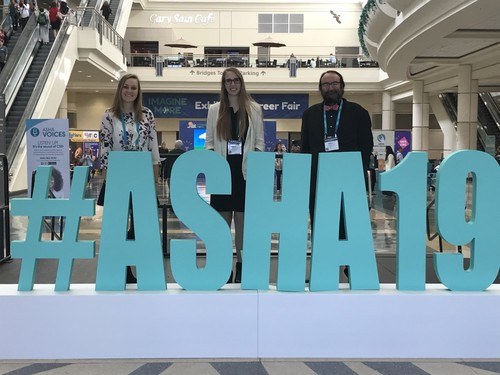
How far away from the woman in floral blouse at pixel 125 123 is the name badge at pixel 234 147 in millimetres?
578

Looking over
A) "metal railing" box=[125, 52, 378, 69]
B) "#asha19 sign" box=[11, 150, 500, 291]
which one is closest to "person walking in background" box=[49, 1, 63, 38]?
"metal railing" box=[125, 52, 378, 69]

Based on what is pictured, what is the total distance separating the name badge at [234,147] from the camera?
3836 millimetres

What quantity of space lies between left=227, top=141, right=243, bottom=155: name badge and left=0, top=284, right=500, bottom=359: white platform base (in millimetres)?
1145

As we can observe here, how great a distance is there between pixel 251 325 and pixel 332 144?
4.79ft

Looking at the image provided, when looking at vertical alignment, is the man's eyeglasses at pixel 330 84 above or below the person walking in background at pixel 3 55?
below

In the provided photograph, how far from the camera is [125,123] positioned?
3828mm

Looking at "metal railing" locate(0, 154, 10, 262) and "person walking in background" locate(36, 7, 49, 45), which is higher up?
"person walking in background" locate(36, 7, 49, 45)

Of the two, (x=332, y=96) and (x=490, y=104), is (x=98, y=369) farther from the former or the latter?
(x=490, y=104)

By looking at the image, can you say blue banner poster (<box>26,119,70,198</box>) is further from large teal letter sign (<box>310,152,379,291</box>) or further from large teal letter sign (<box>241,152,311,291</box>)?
large teal letter sign (<box>310,152,379,291</box>)

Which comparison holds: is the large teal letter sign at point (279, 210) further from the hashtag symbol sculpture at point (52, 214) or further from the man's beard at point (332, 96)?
the man's beard at point (332, 96)

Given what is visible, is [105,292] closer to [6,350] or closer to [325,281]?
[6,350]

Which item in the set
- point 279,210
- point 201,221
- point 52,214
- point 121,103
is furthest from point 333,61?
point 52,214

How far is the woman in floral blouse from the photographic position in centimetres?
380

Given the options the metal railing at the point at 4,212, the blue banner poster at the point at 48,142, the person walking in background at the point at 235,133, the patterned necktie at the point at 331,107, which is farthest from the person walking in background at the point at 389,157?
the person walking in background at the point at 235,133
